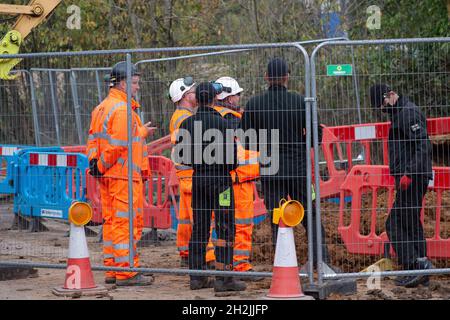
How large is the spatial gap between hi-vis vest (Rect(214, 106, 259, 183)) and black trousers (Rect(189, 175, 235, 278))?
0.40m

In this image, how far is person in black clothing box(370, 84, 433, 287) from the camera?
10000 millimetres

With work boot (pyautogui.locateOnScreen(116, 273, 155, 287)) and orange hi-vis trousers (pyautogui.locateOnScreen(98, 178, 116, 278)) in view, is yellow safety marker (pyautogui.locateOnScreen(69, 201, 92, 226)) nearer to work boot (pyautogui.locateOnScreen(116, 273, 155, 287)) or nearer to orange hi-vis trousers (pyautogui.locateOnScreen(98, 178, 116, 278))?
orange hi-vis trousers (pyautogui.locateOnScreen(98, 178, 116, 278))

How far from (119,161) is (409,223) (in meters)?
2.92

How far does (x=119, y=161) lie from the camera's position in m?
10.5

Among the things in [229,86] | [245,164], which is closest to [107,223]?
[245,164]

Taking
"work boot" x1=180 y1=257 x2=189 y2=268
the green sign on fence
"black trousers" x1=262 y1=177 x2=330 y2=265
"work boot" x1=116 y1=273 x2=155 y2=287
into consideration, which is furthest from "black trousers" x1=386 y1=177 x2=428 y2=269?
"work boot" x1=116 y1=273 x2=155 y2=287

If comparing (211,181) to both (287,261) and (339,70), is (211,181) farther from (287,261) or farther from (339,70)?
(339,70)

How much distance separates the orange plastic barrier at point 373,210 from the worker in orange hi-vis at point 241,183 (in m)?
0.94

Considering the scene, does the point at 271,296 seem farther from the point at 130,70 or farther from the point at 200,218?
the point at 130,70

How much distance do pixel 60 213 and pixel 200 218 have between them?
3.94m

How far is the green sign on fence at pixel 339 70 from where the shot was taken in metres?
9.64

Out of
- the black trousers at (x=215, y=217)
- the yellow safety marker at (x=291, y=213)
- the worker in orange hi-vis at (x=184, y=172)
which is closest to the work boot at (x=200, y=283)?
the black trousers at (x=215, y=217)

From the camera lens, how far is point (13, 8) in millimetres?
13172
